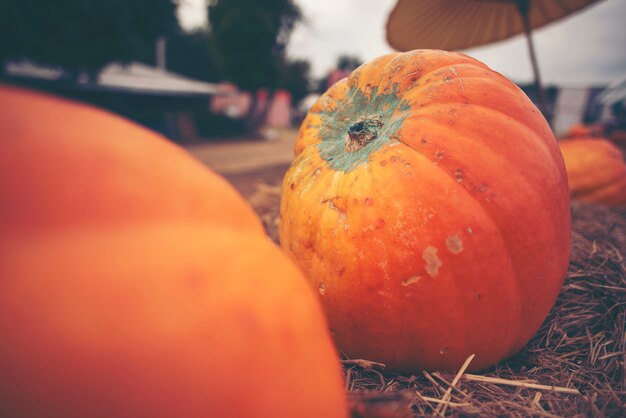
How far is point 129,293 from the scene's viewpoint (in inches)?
Answer: 21.1

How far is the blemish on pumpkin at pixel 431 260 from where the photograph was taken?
109cm

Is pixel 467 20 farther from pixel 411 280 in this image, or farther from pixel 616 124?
pixel 616 124

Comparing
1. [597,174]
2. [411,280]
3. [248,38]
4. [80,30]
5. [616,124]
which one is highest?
[248,38]

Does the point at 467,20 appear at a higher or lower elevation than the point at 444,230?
higher

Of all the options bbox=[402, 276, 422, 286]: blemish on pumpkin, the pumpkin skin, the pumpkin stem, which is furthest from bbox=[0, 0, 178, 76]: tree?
bbox=[402, 276, 422, 286]: blemish on pumpkin

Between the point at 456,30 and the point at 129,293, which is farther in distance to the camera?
the point at 456,30

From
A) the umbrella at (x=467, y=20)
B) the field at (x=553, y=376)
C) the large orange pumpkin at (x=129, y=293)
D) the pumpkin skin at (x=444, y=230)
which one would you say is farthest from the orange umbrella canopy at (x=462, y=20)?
the large orange pumpkin at (x=129, y=293)

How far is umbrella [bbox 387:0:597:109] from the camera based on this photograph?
238 cm

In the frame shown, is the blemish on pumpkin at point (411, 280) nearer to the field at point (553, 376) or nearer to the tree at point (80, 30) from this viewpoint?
the field at point (553, 376)

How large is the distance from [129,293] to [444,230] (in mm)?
872

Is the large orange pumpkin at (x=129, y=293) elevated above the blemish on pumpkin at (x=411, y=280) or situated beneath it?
elevated above

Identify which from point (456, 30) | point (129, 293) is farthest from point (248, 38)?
point (129, 293)

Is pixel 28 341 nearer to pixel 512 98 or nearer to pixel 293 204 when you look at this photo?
pixel 293 204

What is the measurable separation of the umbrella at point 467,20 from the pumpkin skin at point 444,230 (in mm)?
1270
